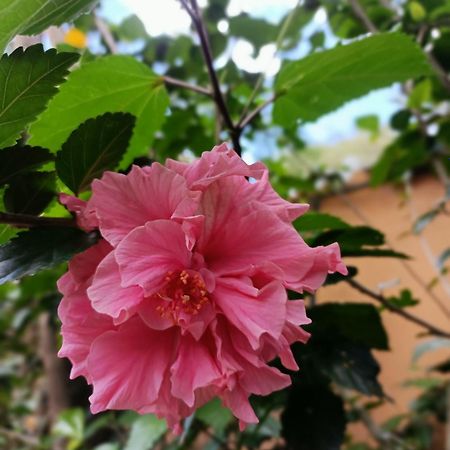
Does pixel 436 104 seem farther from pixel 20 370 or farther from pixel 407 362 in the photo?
pixel 20 370

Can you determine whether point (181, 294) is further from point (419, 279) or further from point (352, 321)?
point (419, 279)

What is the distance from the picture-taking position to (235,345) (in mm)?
367

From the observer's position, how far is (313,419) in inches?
24.1

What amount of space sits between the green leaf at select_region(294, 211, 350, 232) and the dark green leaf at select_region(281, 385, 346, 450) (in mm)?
237

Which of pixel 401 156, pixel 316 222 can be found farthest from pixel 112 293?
pixel 401 156

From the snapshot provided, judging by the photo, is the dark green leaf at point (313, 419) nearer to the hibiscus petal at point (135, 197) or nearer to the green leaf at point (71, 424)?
the hibiscus petal at point (135, 197)

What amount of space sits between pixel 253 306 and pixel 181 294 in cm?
6

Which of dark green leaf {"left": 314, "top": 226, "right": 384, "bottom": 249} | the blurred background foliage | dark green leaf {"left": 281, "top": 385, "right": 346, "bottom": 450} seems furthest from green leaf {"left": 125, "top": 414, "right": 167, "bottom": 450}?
dark green leaf {"left": 314, "top": 226, "right": 384, "bottom": 249}

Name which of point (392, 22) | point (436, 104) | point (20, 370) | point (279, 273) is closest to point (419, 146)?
point (436, 104)

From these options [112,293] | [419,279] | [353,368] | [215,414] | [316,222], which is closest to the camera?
[112,293]

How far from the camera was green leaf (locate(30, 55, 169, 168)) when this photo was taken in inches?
20.5

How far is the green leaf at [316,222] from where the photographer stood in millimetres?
500

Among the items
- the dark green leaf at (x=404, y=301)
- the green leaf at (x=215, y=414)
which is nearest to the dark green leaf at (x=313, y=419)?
the green leaf at (x=215, y=414)

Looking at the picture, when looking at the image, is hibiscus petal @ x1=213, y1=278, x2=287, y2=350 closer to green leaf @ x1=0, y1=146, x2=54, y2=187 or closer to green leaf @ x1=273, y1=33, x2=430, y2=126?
green leaf @ x1=0, y1=146, x2=54, y2=187
